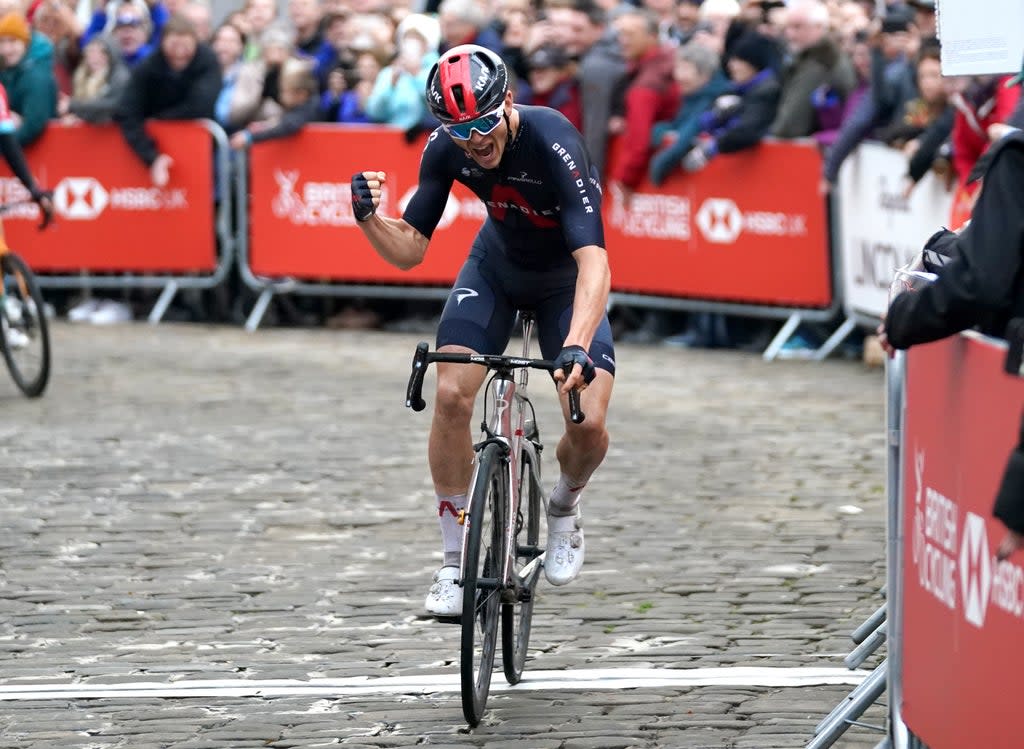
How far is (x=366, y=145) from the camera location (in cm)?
1669

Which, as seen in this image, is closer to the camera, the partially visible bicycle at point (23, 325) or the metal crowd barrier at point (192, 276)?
the partially visible bicycle at point (23, 325)

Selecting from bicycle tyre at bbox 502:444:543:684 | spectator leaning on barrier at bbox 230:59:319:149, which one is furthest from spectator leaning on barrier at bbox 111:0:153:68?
bicycle tyre at bbox 502:444:543:684

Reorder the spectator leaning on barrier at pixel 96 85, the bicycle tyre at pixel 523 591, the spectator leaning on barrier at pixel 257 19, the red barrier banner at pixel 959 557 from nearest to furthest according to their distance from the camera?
the red barrier banner at pixel 959 557
the bicycle tyre at pixel 523 591
the spectator leaning on barrier at pixel 96 85
the spectator leaning on barrier at pixel 257 19

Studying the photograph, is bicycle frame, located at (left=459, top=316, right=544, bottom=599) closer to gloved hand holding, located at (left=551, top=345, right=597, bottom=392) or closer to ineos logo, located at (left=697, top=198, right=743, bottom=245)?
gloved hand holding, located at (left=551, top=345, right=597, bottom=392)

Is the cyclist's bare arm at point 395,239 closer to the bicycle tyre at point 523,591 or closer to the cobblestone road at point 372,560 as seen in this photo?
the bicycle tyre at point 523,591

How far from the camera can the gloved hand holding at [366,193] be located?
6383 mm

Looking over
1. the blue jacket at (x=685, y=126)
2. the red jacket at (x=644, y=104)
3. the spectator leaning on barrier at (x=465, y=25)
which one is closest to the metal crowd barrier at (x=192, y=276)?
the spectator leaning on barrier at (x=465, y=25)

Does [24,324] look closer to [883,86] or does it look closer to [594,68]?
[594,68]

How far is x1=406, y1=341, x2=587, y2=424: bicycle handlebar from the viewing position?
6.12 metres

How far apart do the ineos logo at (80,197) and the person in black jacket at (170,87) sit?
58 cm

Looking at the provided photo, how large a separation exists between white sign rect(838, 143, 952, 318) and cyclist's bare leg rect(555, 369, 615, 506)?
646 cm

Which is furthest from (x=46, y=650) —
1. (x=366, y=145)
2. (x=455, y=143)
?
(x=366, y=145)

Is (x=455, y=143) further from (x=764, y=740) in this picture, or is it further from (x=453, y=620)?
(x=764, y=740)

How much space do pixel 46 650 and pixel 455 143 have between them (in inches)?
94.1
